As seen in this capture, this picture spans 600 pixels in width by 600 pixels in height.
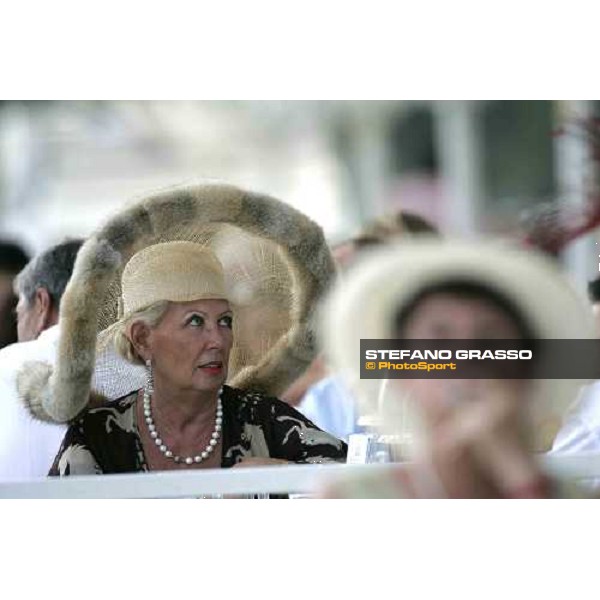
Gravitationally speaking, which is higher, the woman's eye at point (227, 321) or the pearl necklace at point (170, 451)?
the woman's eye at point (227, 321)

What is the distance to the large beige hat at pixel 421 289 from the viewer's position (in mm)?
8531

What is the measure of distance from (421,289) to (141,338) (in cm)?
96

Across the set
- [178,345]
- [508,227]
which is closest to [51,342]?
[178,345]

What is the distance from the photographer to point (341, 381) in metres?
8.62

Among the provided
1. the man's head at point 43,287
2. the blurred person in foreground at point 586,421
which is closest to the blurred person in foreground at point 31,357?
the man's head at point 43,287

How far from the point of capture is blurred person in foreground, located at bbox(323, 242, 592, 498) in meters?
8.53

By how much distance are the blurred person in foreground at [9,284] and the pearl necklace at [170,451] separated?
503 millimetres

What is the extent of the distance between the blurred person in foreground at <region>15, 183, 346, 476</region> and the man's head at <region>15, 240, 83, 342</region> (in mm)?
43

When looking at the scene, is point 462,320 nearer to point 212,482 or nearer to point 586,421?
point 586,421

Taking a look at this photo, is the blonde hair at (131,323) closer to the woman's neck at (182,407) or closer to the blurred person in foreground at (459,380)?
the woman's neck at (182,407)

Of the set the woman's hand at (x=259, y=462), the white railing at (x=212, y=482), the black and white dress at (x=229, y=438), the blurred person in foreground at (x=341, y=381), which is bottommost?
the white railing at (x=212, y=482)

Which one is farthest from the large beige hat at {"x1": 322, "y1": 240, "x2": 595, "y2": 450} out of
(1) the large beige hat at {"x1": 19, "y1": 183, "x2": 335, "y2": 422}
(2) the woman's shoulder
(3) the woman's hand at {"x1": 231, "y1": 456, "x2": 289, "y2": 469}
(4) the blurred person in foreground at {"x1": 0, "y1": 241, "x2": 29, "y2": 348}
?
(4) the blurred person in foreground at {"x1": 0, "y1": 241, "x2": 29, "y2": 348}

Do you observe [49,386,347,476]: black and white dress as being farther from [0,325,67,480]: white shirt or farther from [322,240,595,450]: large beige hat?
[322,240,595,450]: large beige hat
